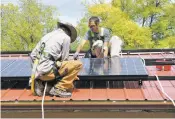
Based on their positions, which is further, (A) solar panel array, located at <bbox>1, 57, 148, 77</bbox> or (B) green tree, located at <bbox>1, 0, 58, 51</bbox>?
(B) green tree, located at <bbox>1, 0, 58, 51</bbox>

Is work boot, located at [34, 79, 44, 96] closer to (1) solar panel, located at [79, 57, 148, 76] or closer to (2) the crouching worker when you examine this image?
(2) the crouching worker

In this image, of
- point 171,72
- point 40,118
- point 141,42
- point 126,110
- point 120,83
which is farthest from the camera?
point 141,42

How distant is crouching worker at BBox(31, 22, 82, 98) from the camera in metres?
5.46

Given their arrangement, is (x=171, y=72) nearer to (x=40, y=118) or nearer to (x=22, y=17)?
(x=40, y=118)

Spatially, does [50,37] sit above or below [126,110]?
above

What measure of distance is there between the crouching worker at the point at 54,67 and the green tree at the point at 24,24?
78.1 ft

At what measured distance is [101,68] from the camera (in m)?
6.43

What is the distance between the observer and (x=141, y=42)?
89.0 ft

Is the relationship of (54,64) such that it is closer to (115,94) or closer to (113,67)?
(115,94)

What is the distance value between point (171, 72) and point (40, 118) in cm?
332

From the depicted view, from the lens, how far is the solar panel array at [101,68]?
20.1 ft

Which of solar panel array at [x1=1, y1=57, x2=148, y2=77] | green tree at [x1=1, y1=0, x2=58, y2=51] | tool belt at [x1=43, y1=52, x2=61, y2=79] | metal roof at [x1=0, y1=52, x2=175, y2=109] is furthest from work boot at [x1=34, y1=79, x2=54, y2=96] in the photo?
green tree at [x1=1, y1=0, x2=58, y2=51]

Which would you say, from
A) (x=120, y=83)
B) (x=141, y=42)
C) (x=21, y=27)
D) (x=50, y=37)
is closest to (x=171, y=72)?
(x=120, y=83)

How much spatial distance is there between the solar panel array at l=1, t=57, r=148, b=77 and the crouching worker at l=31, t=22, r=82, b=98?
0.51 m
